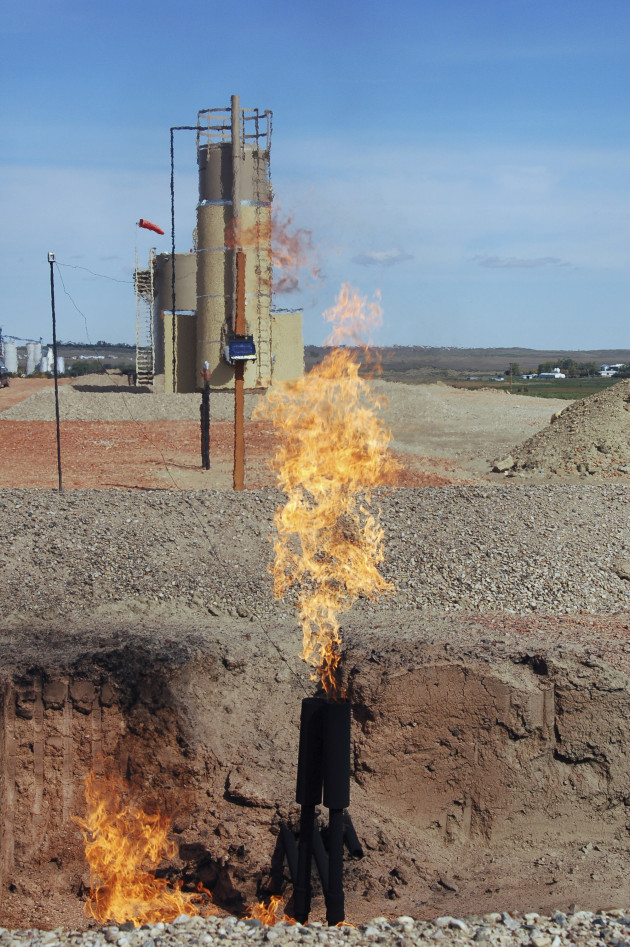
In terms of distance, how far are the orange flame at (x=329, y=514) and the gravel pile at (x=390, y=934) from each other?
3.11 m

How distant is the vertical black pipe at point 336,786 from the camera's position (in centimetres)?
671

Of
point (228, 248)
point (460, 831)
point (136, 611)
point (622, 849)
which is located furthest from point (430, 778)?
point (228, 248)

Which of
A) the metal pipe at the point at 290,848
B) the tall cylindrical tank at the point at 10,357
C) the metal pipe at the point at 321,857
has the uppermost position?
the tall cylindrical tank at the point at 10,357

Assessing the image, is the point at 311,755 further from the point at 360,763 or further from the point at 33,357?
the point at 33,357

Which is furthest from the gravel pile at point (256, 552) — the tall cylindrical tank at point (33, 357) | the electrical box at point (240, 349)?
the tall cylindrical tank at point (33, 357)

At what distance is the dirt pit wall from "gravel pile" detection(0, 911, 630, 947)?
166 cm

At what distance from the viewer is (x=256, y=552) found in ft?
42.8

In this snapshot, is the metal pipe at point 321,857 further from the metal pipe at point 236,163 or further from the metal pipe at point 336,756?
the metal pipe at point 236,163

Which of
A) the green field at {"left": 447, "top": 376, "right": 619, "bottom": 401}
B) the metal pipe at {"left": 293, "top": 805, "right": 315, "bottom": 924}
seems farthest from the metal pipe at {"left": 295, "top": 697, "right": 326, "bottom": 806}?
the green field at {"left": 447, "top": 376, "right": 619, "bottom": 401}

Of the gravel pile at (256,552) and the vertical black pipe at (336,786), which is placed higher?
the gravel pile at (256,552)

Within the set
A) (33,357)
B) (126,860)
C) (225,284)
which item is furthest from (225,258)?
(33,357)

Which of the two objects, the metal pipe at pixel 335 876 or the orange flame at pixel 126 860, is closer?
the metal pipe at pixel 335 876

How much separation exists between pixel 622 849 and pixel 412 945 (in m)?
3.83

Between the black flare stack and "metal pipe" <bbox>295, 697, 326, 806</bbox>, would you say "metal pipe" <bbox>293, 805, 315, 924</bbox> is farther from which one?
"metal pipe" <bbox>295, 697, 326, 806</bbox>
